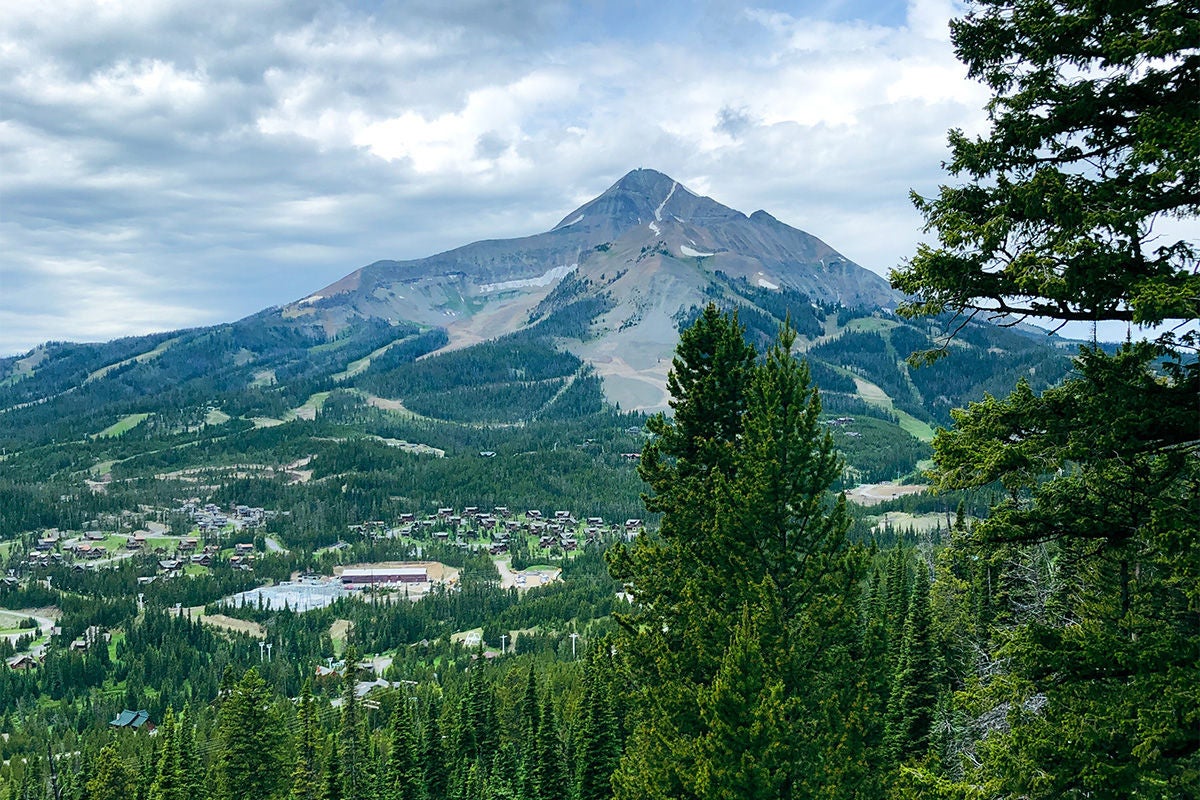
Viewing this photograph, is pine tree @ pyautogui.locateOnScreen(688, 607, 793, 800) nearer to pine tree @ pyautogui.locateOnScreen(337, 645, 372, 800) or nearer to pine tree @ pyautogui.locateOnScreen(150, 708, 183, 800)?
pine tree @ pyautogui.locateOnScreen(337, 645, 372, 800)

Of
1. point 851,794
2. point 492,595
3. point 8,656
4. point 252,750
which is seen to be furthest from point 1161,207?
point 8,656

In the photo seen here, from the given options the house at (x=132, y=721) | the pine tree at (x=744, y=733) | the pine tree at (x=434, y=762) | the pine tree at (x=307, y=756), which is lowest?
the house at (x=132, y=721)

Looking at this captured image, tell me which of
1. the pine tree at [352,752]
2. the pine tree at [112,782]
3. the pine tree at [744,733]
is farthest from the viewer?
the pine tree at [112,782]

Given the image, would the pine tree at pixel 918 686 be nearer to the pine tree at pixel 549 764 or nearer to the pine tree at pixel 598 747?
the pine tree at pixel 598 747

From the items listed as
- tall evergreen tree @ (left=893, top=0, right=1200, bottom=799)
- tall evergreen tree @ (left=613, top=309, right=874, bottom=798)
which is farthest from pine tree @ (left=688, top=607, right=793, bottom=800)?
tall evergreen tree @ (left=893, top=0, right=1200, bottom=799)

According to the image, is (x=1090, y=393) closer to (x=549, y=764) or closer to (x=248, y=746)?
(x=549, y=764)

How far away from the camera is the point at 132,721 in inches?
4281

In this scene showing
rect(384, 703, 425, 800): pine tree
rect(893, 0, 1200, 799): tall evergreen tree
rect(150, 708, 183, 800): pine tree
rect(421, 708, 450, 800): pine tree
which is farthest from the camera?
rect(421, 708, 450, 800): pine tree

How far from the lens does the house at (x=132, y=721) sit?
107 m

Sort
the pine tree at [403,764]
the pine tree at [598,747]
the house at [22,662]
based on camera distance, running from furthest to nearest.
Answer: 1. the house at [22,662]
2. the pine tree at [403,764]
3. the pine tree at [598,747]

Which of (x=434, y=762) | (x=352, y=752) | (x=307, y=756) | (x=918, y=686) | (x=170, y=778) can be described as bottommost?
(x=434, y=762)

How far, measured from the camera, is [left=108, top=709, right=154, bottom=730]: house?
10656cm

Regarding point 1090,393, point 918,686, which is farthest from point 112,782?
point 1090,393

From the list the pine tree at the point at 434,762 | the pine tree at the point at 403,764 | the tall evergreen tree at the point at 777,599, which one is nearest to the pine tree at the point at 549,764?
the pine tree at the point at 403,764
